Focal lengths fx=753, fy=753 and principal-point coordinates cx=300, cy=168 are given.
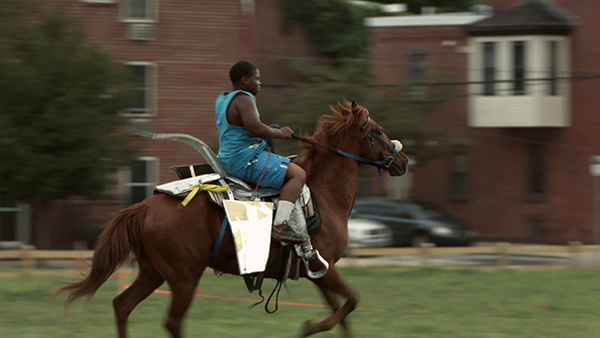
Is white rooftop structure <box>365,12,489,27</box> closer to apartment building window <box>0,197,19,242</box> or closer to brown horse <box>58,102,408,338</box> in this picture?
apartment building window <box>0,197,19,242</box>

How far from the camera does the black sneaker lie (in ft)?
21.4

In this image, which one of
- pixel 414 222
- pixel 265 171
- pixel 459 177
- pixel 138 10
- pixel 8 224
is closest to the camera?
pixel 265 171

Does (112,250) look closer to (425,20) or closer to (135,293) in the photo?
(135,293)

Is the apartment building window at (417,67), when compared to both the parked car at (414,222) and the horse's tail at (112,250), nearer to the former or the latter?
the parked car at (414,222)

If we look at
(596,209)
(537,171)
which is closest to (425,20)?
(537,171)

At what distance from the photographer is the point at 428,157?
23.3 metres

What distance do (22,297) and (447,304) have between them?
19.5ft

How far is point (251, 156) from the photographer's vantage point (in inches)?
263

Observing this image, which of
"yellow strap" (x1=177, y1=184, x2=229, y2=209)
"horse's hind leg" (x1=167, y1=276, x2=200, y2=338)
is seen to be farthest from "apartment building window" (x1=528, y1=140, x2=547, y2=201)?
"horse's hind leg" (x1=167, y1=276, x2=200, y2=338)

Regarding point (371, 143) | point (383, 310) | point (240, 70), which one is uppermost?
point (240, 70)

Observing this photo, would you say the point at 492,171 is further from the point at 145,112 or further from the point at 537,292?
the point at 537,292

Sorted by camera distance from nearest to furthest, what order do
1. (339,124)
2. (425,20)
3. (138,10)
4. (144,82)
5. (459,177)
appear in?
(339,124) → (144,82) → (138,10) → (425,20) → (459,177)

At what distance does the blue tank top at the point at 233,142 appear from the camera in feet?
21.8

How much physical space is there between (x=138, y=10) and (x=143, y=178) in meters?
5.35
